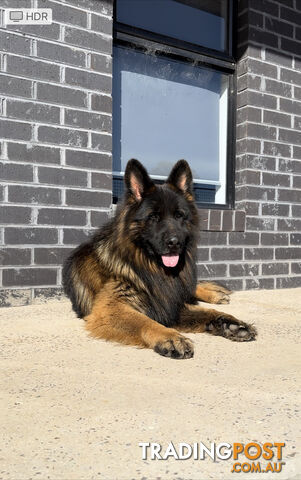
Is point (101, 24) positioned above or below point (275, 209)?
above

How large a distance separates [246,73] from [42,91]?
9.76 ft

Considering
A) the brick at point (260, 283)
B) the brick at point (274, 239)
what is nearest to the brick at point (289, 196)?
the brick at point (274, 239)

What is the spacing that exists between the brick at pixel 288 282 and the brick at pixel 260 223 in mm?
797

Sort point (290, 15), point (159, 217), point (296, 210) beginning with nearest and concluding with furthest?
point (159, 217) < point (290, 15) < point (296, 210)

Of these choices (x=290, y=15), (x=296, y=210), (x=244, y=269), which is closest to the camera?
(x=244, y=269)

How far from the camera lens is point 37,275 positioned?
14.8ft

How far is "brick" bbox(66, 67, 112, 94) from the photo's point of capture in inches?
185

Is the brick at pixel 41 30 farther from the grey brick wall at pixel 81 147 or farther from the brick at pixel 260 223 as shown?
the brick at pixel 260 223

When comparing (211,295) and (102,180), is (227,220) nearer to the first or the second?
(211,295)

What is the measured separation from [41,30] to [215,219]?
3.01m

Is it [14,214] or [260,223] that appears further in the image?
[260,223]

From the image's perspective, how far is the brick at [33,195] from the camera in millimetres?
4375

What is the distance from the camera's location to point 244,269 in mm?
5930

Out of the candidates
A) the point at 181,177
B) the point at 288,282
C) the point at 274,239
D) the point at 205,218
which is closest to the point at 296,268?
the point at 288,282
